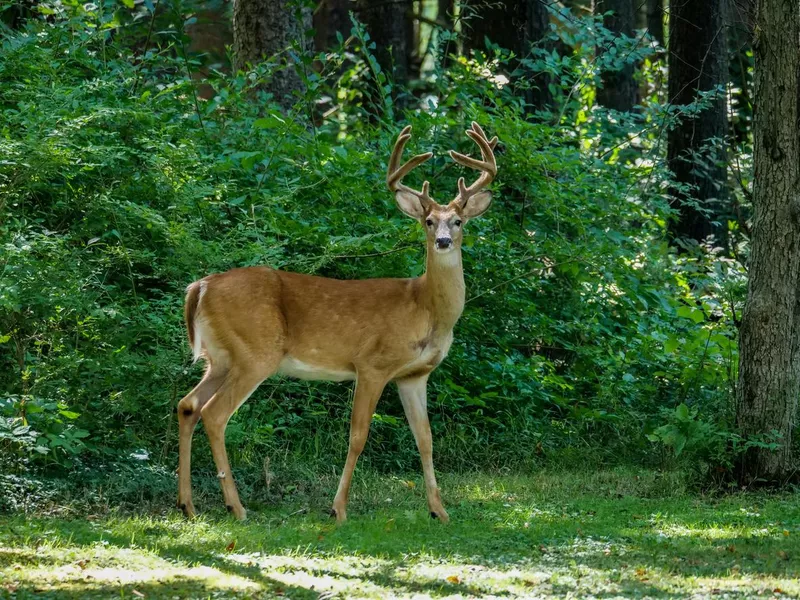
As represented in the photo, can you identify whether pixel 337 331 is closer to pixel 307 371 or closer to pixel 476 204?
pixel 307 371

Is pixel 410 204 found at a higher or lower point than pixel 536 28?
lower

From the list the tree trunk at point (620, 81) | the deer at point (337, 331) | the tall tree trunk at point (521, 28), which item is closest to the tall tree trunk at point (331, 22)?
the tree trunk at point (620, 81)

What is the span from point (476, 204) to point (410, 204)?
1.48 feet

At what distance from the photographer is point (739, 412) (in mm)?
8547

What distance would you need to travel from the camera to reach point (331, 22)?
989 inches

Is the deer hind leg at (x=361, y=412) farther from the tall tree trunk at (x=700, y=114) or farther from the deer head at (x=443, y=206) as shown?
the tall tree trunk at (x=700, y=114)

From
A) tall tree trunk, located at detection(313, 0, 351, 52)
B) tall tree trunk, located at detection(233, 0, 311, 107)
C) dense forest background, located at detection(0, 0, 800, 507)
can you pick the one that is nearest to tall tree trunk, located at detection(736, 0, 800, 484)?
dense forest background, located at detection(0, 0, 800, 507)

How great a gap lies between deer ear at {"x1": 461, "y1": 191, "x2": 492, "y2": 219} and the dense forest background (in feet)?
4.07

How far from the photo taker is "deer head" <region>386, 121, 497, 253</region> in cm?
830

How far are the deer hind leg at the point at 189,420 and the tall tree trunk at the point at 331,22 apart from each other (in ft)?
54.0

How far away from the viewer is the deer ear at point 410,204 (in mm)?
8516

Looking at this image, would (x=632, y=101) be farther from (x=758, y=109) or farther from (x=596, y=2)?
(x=758, y=109)

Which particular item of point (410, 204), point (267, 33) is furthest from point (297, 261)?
point (267, 33)

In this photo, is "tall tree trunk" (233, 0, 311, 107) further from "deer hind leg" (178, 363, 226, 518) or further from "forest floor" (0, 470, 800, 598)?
"forest floor" (0, 470, 800, 598)
